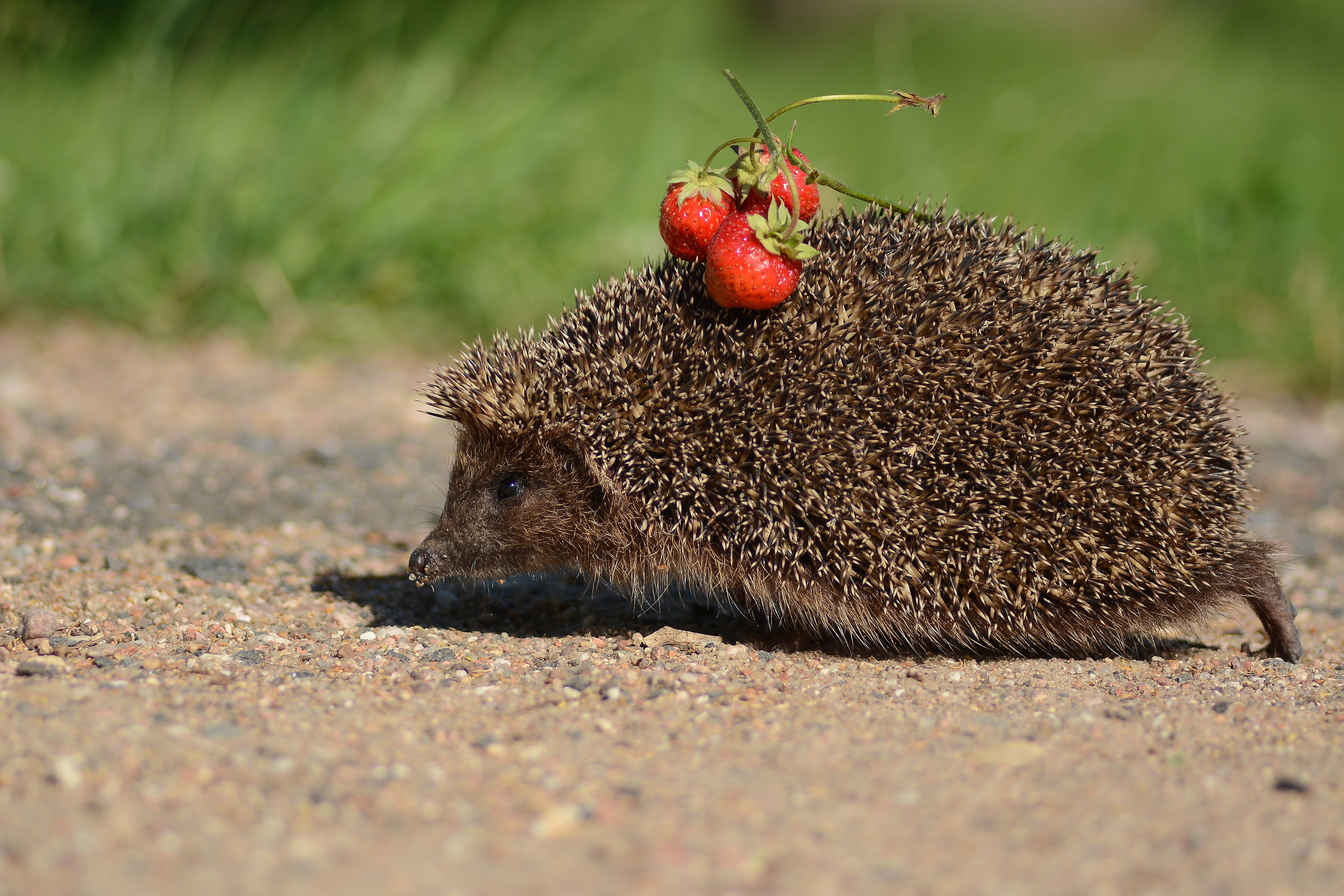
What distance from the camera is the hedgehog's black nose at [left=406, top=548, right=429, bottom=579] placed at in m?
4.43

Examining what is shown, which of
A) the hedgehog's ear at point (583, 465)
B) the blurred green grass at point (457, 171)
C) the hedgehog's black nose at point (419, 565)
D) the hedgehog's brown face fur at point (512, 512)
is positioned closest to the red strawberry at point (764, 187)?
the hedgehog's ear at point (583, 465)

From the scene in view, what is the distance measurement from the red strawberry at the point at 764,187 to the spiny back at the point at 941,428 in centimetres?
27

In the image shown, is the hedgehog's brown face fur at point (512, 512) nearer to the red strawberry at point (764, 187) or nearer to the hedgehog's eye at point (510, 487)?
the hedgehog's eye at point (510, 487)

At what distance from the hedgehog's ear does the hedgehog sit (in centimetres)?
1

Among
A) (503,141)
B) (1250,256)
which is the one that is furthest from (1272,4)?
(503,141)

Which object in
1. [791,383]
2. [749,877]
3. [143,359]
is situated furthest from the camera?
[143,359]

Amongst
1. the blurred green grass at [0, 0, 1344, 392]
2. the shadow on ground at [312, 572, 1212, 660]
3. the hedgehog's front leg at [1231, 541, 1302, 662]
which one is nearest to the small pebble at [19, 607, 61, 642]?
the shadow on ground at [312, 572, 1212, 660]

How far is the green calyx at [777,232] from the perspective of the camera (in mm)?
3615

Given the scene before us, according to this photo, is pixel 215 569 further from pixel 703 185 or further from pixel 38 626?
pixel 703 185

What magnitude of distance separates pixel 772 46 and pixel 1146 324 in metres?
20.1

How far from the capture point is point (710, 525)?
4.13 meters

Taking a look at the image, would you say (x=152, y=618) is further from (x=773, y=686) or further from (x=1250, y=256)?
(x=1250, y=256)

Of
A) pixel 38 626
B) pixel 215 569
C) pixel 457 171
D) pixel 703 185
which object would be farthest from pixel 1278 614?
pixel 457 171

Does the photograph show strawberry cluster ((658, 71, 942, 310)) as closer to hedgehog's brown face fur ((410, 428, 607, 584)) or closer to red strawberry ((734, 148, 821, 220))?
red strawberry ((734, 148, 821, 220))
